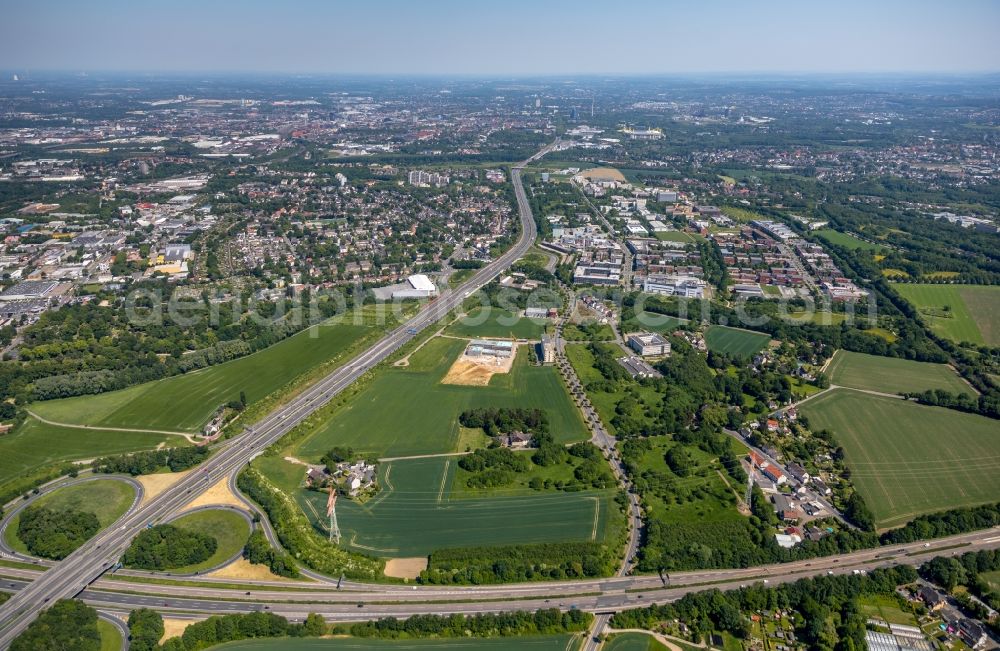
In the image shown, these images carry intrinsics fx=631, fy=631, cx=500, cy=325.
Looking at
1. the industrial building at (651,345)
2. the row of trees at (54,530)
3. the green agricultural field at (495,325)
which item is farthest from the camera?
the green agricultural field at (495,325)

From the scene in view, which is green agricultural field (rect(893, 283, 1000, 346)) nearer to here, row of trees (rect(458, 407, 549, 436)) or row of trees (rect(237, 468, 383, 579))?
row of trees (rect(458, 407, 549, 436))

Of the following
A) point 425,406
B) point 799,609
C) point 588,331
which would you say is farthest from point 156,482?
point 588,331

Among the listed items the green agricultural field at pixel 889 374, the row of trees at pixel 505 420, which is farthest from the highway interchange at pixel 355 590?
the green agricultural field at pixel 889 374

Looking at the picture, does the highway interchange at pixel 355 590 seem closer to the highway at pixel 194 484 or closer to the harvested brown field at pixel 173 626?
the highway at pixel 194 484

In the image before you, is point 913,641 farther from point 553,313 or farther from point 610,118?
point 610,118

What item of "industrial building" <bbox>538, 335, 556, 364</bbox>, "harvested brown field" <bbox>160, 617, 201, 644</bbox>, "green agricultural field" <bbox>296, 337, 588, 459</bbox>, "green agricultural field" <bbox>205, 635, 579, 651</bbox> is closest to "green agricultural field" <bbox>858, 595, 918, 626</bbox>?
"green agricultural field" <bbox>205, 635, 579, 651</bbox>

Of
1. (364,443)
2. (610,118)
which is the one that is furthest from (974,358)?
(610,118)
